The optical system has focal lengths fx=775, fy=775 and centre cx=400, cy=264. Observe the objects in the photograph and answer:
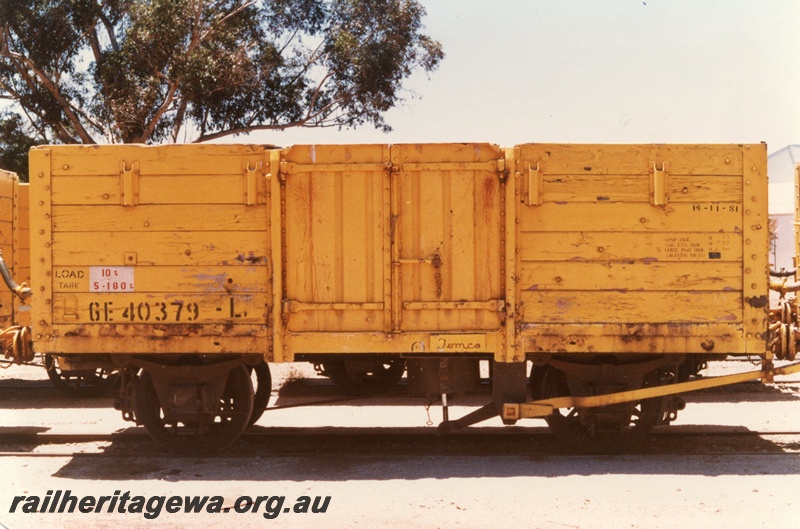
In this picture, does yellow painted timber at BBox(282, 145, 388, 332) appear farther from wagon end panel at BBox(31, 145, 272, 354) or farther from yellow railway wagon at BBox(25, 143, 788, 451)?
wagon end panel at BBox(31, 145, 272, 354)

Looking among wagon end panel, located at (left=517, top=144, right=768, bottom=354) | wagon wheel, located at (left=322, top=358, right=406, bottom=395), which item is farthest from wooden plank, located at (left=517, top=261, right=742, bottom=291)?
wagon wheel, located at (left=322, top=358, right=406, bottom=395)

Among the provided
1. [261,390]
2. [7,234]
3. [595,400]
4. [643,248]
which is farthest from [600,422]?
[7,234]

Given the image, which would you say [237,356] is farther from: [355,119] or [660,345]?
[355,119]

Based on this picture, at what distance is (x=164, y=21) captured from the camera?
18.4 metres

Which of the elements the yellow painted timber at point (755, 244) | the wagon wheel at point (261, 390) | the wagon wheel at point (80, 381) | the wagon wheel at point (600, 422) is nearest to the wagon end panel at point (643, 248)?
the yellow painted timber at point (755, 244)

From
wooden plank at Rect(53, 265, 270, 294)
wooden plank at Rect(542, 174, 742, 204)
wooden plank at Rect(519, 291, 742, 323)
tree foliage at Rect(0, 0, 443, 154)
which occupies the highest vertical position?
tree foliage at Rect(0, 0, 443, 154)

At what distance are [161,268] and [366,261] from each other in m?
1.78

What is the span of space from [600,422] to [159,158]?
15.0ft

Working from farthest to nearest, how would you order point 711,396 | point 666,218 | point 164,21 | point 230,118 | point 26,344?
point 230,118
point 164,21
point 711,396
point 26,344
point 666,218

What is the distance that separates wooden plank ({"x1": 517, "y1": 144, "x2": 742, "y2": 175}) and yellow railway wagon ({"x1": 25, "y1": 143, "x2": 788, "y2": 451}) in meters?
0.01

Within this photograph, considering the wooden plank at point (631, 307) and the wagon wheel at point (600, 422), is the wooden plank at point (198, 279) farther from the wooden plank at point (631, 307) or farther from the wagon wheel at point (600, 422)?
the wagon wheel at point (600, 422)

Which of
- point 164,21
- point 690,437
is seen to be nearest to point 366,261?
point 690,437

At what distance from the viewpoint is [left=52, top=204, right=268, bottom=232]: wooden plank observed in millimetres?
6688

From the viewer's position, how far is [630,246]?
657cm
